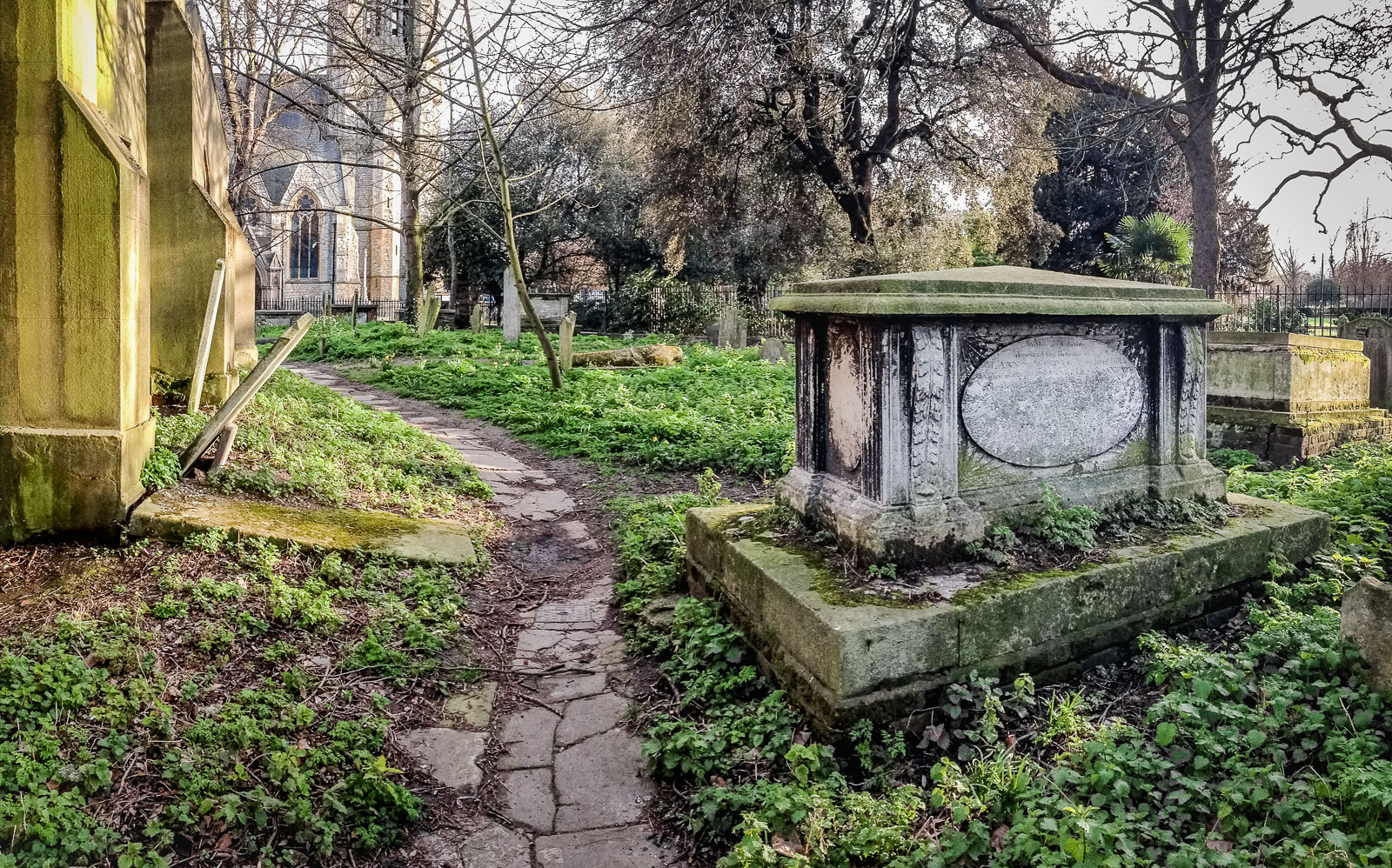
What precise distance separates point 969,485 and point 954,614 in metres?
0.84

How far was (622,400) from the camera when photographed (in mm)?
10070

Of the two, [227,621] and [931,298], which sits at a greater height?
[931,298]

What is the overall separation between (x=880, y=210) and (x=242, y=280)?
13608 mm

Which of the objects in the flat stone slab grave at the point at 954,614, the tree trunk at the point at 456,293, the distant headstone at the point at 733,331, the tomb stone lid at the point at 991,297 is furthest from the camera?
the tree trunk at the point at 456,293

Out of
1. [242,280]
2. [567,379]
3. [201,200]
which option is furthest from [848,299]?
[567,379]

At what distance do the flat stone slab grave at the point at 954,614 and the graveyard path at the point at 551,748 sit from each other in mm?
682

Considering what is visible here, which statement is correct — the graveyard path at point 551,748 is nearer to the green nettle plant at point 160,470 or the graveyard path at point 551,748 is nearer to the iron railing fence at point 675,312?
the green nettle plant at point 160,470

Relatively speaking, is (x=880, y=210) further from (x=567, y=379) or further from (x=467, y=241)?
(x=467, y=241)

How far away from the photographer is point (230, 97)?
18.7 meters

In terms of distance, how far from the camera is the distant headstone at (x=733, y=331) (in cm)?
1892

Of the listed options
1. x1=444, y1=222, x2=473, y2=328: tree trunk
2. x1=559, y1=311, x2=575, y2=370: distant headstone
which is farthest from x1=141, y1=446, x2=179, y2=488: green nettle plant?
x1=444, y1=222, x2=473, y2=328: tree trunk

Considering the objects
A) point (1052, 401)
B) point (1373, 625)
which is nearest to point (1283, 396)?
point (1052, 401)

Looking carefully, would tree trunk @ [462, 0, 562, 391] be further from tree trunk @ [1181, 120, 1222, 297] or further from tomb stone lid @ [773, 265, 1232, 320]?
tree trunk @ [1181, 120, 1222, 297]

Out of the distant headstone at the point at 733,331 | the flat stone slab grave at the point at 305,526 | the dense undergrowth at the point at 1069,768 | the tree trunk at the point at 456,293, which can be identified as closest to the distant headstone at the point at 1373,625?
the dense undergrowth at the point at 1069,768
